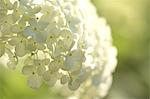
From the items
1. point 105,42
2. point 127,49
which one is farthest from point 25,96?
point 127,49

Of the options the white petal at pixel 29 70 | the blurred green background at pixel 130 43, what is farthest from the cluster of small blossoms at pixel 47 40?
the blurred green background at pixel 130 43

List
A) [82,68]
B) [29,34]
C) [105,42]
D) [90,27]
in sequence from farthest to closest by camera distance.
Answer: [105,42], [90,27], [82,68], [29,34]

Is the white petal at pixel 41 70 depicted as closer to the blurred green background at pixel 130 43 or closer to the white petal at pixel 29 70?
the white petal at pixel 29 70

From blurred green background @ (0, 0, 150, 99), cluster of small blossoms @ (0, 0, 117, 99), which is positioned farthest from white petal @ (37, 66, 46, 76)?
blurred green background @ (0, 0, 150, 99)

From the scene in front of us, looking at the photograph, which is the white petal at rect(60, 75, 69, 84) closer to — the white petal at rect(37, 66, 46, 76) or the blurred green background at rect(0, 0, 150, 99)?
the white petal at rect(37, 66, 46, 76)

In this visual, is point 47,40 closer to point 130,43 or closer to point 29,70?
point 29,70

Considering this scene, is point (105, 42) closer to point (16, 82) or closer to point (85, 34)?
point (85, 34)
